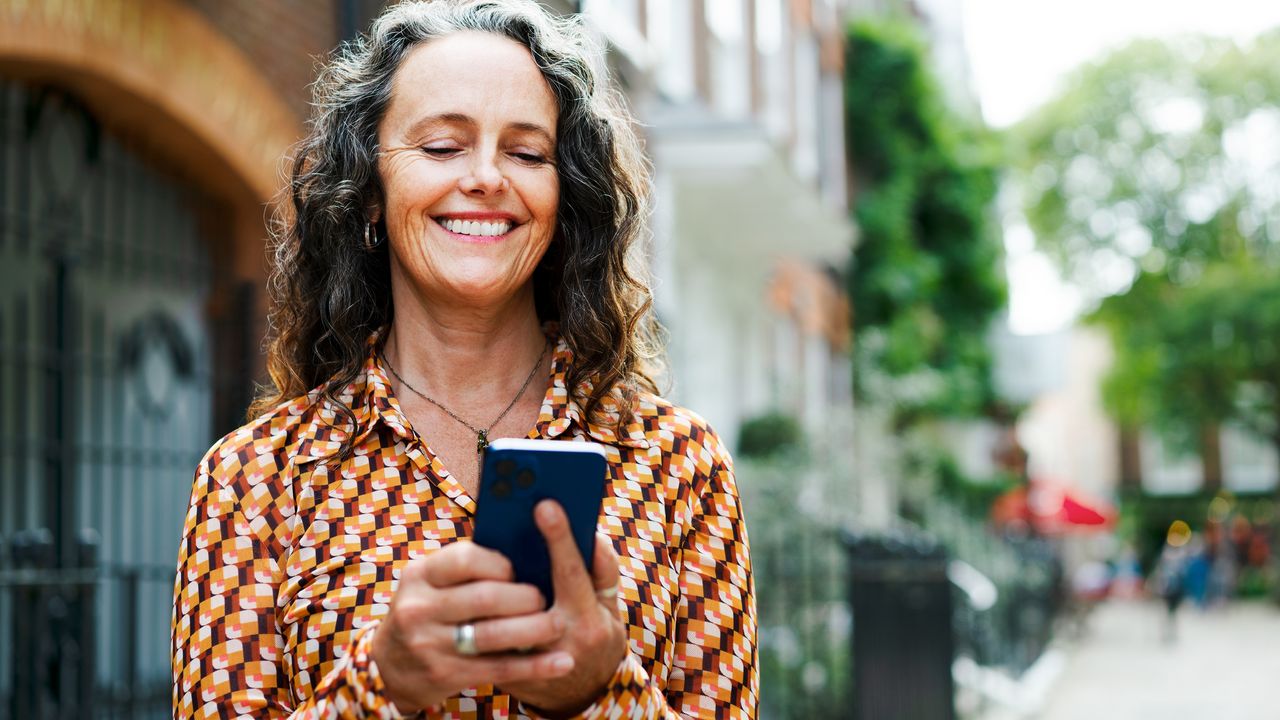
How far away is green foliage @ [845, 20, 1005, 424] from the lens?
70.7 ft

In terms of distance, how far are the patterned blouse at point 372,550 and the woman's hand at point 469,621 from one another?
0.16 meters

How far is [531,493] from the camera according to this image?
1.41m

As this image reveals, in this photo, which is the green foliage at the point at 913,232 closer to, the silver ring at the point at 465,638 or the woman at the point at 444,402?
the woman at the point at 444,402

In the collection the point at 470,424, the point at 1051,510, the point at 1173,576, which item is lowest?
the point at 1173,576

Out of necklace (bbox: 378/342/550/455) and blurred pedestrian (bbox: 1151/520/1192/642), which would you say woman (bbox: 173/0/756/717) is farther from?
blurred pedestrian (bbox: 1151/520/1192/642)

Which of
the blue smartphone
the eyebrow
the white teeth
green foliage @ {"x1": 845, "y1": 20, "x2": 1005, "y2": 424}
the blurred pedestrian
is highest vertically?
green foliage @ {"x1": 845, "y1": 20, "x2": 1005, "y2": 424}

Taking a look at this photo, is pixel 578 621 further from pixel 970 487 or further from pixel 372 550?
pixel 970 487

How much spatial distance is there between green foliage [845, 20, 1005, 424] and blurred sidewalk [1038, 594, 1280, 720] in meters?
4.60

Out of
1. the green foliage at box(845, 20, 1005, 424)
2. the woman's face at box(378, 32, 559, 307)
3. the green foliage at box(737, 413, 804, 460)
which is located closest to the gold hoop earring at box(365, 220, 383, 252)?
the woman's face at box(378, 32, 559, 307)

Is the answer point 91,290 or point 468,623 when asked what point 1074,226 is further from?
point 468,623

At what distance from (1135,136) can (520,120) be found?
40.7m

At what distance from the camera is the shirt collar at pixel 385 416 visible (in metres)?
1.81

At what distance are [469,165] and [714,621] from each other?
66cm

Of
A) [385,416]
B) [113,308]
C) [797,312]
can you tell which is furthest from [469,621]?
[797,312]
